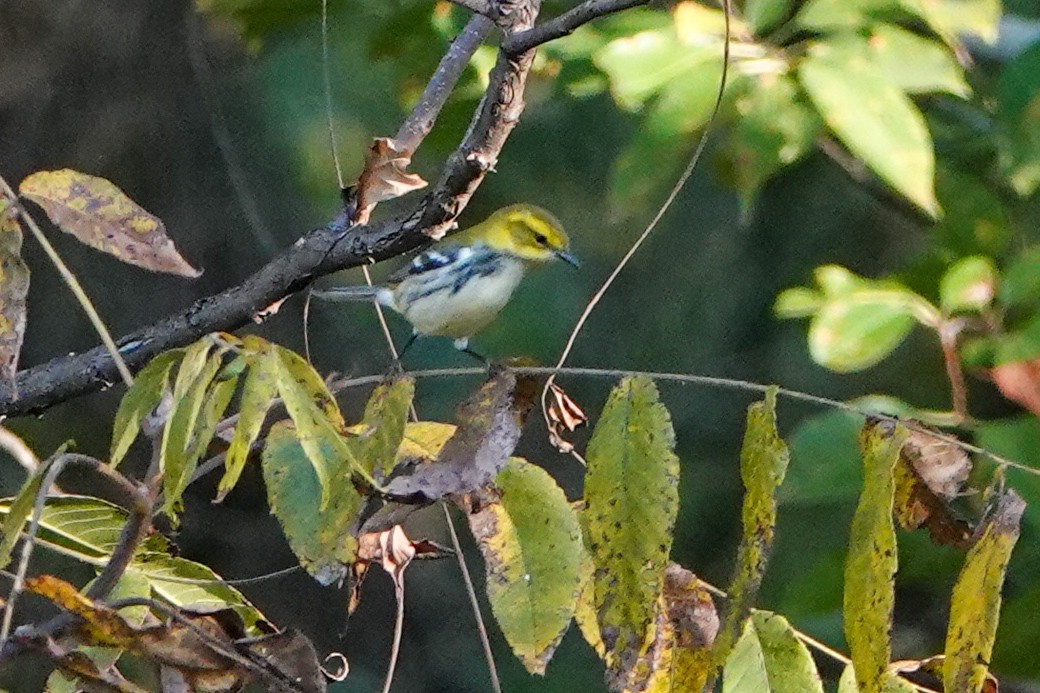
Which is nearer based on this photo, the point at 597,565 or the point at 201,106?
the point at 597,565

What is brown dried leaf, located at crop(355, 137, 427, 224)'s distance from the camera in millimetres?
848

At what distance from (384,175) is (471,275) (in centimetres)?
123

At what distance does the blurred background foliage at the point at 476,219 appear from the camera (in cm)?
182

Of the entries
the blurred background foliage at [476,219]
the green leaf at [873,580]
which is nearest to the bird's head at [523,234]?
the blurred background foliage at [476,219]

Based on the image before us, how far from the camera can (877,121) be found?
4.58ft

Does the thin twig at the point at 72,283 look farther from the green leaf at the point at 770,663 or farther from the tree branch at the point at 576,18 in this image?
the green leaf at the point at 770,663

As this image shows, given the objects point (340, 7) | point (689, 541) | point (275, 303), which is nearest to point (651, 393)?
point (275, 303)

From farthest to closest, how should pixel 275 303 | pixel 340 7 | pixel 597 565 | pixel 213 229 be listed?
pixel 213 229 → pixel 340 7 → pixel 275 303 → pixel 597 565

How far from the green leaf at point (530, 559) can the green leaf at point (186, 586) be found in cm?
22

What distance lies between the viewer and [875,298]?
155cm

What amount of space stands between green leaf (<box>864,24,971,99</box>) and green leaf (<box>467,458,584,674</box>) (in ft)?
2.63

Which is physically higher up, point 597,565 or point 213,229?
point 597,565

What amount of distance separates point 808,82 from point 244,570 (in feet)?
6.83

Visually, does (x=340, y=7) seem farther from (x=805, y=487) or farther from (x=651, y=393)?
(x=651, y=393)
